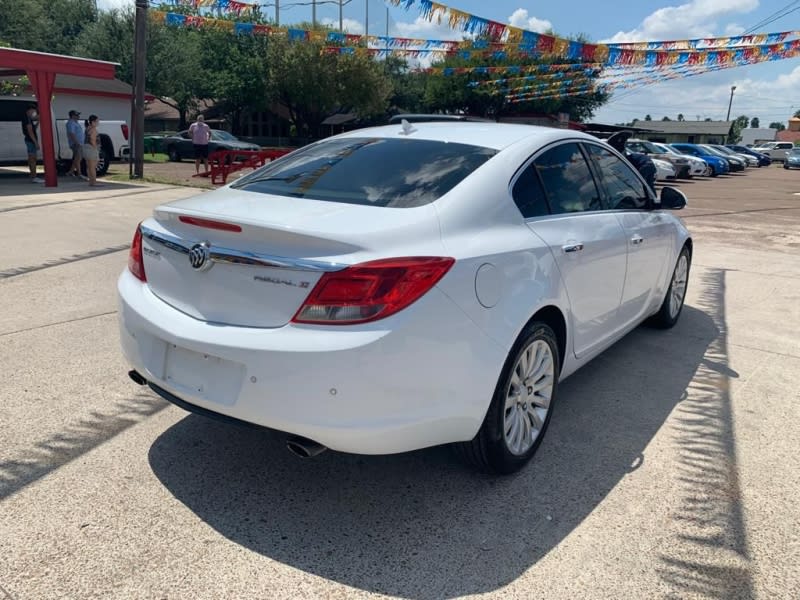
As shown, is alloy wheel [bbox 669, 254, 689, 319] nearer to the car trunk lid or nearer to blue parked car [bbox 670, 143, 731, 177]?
the car trunk lid

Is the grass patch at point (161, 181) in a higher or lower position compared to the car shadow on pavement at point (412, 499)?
higher

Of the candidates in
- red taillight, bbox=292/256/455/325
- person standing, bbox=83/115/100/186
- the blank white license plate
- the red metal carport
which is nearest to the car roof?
red taillight, bbox=292/256/455/325

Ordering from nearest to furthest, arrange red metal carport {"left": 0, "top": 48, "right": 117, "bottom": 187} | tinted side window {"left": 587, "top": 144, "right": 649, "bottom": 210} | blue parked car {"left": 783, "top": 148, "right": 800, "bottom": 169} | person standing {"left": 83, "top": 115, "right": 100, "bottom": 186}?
tinted side window {"left": 587, "top": 144, "right": 649, "bottom": 210} → red metal carport {"left": 0, "top": 48, "right": 117, "bottom": 187} → person standing {"left": 83, "top": 115, "right": 100, "bottom": 186} → blue parked car {"left": 783, "top": 148, "right": 800, "bottom": 169}

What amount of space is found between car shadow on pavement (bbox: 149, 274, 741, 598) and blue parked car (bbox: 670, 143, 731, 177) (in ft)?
101

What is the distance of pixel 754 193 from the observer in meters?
22.3

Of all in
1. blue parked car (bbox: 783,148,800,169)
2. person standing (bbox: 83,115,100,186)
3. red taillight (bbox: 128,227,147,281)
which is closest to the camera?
red taillight (bbox: 128,227,147,281)

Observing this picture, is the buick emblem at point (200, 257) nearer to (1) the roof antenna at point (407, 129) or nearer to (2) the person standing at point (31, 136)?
(1) the roof antenna at point (407, 129)

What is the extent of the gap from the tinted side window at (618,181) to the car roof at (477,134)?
0.83ft

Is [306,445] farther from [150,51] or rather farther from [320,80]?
[320,80]

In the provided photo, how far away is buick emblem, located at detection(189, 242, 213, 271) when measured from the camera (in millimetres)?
2791

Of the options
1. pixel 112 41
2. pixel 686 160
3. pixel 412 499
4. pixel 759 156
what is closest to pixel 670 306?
pixel 412 499

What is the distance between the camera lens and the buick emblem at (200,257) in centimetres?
279

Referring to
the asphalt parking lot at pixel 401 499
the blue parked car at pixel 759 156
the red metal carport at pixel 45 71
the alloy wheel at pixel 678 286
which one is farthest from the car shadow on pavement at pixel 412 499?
the blue parked car at pixel 759 156

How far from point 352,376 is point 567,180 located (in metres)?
2.04
